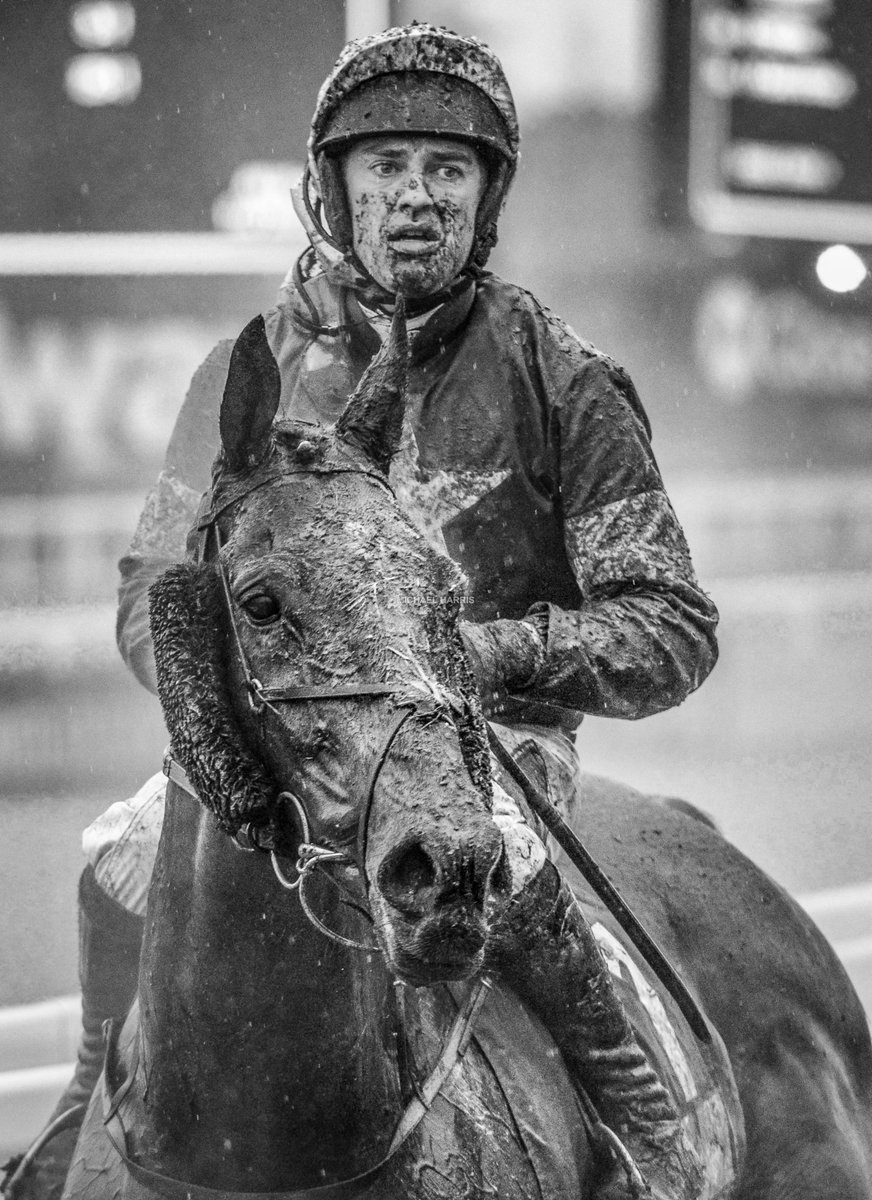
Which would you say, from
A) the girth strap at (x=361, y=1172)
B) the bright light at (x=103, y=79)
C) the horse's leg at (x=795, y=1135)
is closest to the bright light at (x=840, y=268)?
the bright light at (x=103, y=79)

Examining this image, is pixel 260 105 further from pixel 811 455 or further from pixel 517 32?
pixel 811 455

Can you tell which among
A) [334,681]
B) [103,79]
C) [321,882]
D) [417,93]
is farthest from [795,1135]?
[103,79]

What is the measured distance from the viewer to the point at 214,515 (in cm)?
184

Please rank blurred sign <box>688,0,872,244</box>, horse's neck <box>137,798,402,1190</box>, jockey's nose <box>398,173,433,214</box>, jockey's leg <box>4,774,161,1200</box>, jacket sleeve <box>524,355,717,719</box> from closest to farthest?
horse's neck <box>137,798,402,1190</box>
jacket sleeve <box>524,355,717,719</box>
jockey's leg <box>4,774,161,1200</box>
jockey's nose <box>398,173,433,214</box>
blurred sign <box>688,0,872,244</box>

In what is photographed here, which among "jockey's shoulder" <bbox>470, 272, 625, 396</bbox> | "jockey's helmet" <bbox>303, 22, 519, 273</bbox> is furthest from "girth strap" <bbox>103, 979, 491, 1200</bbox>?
"jockey's helmet" <bbox>303, 22, 519, 273</bbox>

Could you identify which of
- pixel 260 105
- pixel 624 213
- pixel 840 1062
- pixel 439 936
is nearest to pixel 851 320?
pixel 624 213

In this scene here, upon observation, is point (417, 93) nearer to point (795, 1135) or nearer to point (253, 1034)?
point (253, 1034)

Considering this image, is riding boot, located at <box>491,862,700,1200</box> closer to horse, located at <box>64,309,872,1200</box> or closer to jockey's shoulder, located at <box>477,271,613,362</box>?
horse, located at <box>64,309,872,1200</box>

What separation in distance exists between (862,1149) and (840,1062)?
18 centimetres

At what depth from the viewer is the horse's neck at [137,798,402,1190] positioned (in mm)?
1902

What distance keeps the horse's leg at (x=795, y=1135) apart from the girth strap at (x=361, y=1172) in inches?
36.0

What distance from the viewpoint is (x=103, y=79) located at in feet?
22.9

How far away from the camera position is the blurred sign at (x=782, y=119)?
8.88 meters

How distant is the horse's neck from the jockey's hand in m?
0.38
